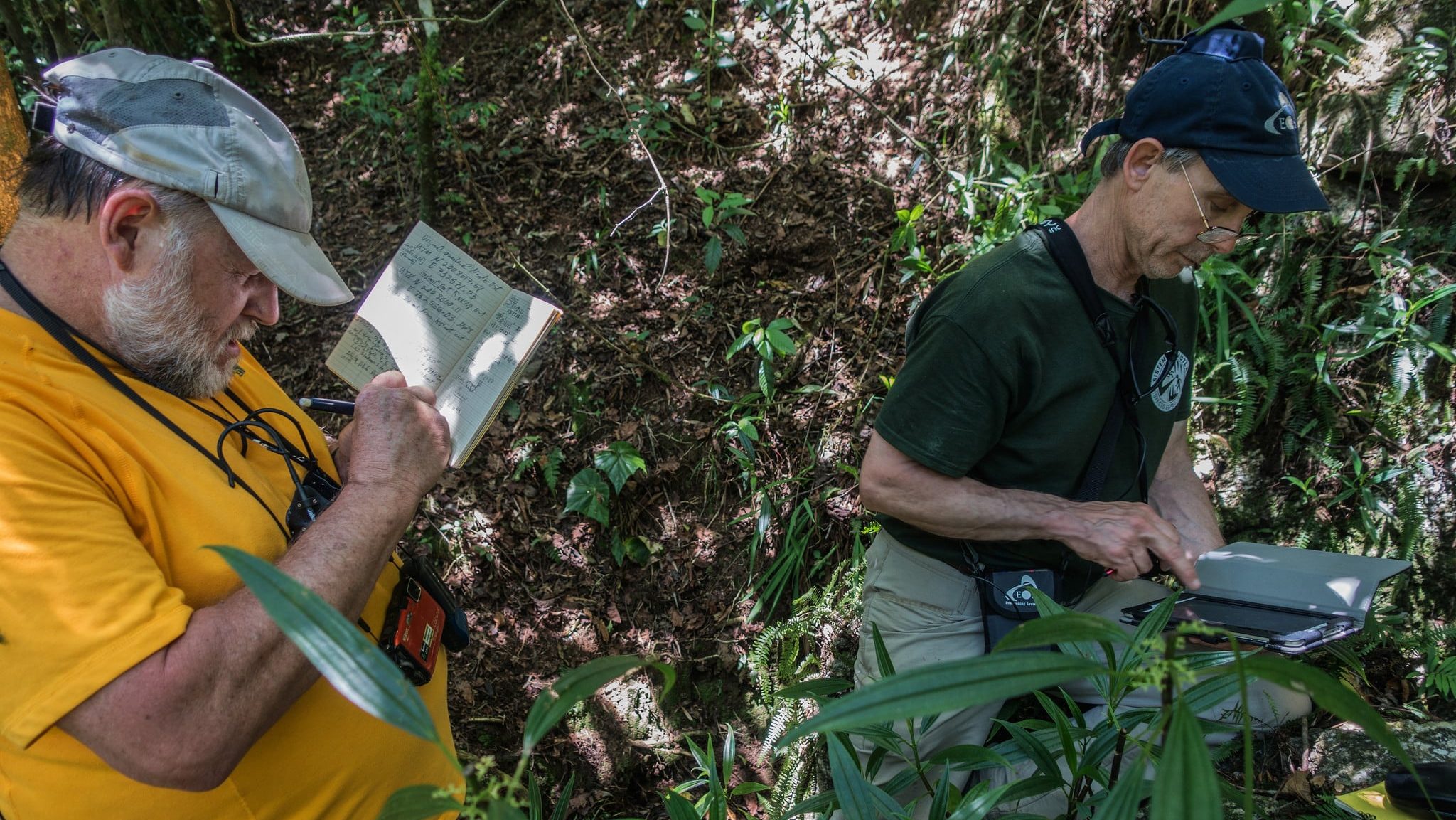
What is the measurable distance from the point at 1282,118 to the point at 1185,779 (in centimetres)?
186

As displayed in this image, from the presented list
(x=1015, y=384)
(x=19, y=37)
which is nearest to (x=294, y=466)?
(x=1015, y=384)

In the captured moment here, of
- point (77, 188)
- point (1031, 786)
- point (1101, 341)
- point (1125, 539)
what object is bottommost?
point (1031, 786)

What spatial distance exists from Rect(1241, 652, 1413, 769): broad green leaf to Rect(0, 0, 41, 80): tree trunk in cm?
561

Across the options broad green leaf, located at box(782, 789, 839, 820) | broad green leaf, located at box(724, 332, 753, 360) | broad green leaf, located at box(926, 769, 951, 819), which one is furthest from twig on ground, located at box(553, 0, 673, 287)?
broad green leaf, located at box(926, 769, 951, 819)

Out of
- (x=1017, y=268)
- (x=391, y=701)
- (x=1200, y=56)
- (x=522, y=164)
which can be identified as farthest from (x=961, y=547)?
(x=522, y=164)

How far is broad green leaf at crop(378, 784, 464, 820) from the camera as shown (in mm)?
827

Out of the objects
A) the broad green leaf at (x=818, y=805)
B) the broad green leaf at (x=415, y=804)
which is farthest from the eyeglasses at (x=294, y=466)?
the broad green leaf at (x=818, y=805)

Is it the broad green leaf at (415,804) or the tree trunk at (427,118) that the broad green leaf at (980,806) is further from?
the tree trunk at (427,118)

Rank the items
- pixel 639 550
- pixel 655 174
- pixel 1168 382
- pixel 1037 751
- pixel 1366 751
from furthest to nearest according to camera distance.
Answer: pixel 655 174, pixel 639 550, pixel 1366 751, pixel 1168 382, pixel 1037 751

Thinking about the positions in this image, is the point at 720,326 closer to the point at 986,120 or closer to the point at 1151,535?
the point at 986,120

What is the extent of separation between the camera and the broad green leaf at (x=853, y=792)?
1.25 m

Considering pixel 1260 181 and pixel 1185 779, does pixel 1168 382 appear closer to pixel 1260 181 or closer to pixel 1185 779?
pixel 1260 181

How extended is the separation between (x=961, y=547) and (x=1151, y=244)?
0.91 m

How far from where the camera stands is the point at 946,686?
30.0 inches
